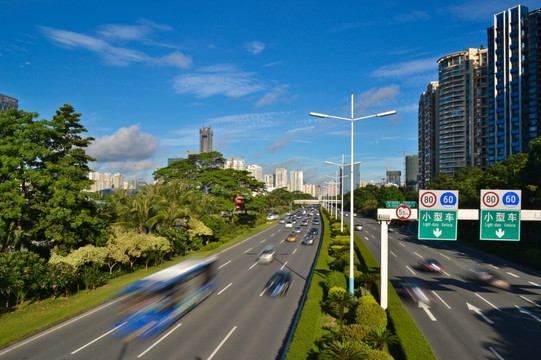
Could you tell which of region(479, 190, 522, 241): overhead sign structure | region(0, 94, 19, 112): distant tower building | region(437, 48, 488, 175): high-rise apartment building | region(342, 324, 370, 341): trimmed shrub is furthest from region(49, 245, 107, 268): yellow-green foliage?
region(437, 48, 488, 175): high-rise apartment building

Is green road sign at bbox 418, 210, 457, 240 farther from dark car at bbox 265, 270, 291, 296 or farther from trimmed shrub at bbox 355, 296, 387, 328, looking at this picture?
dark car at bbox 265, 270, 291, 296

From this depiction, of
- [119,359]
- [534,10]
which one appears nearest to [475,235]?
Answer: [119,359]

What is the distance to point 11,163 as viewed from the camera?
2338 cm

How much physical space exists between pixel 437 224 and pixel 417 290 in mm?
7283

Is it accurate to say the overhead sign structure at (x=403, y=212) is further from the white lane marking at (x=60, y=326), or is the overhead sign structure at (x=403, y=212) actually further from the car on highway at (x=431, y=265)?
the white lane marking at (x=60, y=326)

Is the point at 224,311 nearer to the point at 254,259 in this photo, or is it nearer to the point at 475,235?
the point at 254,259

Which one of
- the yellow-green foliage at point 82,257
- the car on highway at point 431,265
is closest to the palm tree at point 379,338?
the yellow-green foliage at point 82,257

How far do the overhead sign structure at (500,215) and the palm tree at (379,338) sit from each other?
30.9 feet

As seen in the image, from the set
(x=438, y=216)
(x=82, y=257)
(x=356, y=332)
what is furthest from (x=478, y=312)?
(x=82, y=257)

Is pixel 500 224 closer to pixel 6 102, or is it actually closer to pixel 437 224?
pixel 437 224

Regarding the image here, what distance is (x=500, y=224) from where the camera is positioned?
20.1m

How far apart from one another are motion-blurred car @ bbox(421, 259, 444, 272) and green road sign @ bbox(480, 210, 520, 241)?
1339 cm

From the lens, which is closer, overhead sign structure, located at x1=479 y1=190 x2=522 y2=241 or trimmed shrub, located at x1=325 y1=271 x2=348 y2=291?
overhead sign structure, located at x1=479 y1=190 x2=522 y2=241

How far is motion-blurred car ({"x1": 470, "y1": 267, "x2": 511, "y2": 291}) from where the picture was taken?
26625 mm
